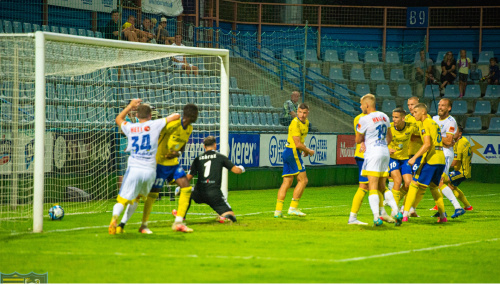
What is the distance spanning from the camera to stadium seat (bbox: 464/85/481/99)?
2580 centimetres

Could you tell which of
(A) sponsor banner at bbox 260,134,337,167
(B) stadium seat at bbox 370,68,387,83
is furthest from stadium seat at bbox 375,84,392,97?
(A) sponsor banner at bbox 260,134,337,167

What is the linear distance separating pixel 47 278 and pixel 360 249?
375cm

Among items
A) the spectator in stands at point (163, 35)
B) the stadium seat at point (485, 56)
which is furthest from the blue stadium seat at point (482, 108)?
the spectator in stands at point (163, 35)

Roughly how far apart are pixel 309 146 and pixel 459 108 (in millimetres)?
8091

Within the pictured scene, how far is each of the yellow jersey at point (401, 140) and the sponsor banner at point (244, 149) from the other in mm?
6556

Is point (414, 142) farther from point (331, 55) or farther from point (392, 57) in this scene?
point (392, 57)

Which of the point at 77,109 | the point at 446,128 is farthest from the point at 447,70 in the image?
the point at 77,109

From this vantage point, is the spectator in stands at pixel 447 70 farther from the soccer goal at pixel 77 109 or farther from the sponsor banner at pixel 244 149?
the soccer goal at pixel 77 109

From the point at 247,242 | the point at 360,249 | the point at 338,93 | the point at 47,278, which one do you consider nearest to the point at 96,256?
the point at 47,278

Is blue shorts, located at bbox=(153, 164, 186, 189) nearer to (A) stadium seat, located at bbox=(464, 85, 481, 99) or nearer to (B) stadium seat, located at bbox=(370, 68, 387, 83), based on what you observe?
(B) stadium seat, located at bbox=(370, 68, 387, 83)

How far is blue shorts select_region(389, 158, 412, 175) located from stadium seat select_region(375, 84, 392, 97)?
1328cm

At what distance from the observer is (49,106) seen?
46.1 feet

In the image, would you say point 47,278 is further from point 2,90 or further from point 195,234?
point 2,90

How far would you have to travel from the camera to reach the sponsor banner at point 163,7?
21230 millimetres
